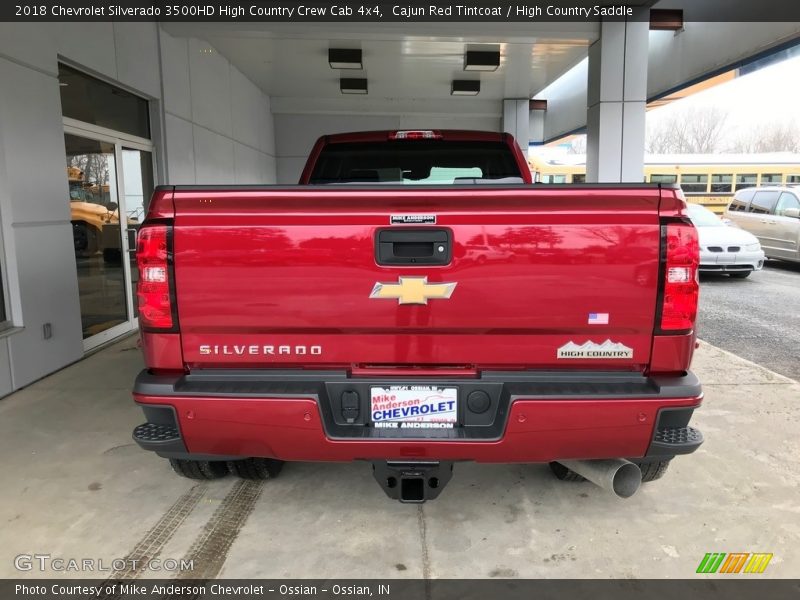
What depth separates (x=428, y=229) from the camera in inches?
87.2

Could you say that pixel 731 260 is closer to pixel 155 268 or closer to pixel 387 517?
pixel 387 517

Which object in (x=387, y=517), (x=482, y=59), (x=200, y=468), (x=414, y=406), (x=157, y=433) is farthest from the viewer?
(x=482, y=59)

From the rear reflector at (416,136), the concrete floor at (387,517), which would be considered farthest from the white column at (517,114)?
the concrete floor at (387,517)

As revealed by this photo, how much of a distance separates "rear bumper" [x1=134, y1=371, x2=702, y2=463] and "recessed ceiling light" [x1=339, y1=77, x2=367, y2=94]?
1107 cm

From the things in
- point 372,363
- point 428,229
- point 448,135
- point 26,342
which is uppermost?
point 448,135

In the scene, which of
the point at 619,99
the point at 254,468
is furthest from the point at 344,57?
the point at 254,468

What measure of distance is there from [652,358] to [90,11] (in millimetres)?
6033

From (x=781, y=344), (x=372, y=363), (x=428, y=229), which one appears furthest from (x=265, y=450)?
(x=781, y=344)

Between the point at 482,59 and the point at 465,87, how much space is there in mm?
2958

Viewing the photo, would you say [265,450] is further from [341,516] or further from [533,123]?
[533,123]

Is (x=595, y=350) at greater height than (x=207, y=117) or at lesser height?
lesser

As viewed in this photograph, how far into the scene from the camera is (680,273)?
2.19 metres

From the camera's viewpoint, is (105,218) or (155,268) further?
(105,218)

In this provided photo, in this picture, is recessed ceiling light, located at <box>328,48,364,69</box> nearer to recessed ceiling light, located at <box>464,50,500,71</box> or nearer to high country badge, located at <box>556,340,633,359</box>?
recessed ceiling light, located at <box>464,50,500,71</box>
